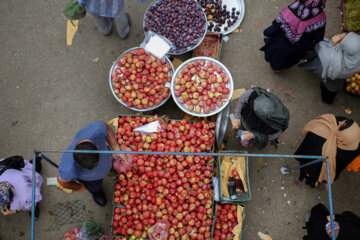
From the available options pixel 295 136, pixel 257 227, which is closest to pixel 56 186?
pixel 257 227

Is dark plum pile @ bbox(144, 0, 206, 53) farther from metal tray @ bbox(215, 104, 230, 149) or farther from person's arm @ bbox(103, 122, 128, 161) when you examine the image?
person's arm @ bbox(103, 122, 128, 161)

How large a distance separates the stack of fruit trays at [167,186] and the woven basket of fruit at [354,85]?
2.50 meters

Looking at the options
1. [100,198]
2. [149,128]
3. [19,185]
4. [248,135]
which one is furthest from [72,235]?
[248,135]

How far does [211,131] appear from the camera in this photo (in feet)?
12.5

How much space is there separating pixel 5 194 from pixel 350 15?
586cm

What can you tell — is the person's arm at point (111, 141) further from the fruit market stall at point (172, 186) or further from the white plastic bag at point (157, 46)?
the white plastic bag at point (157, 46)

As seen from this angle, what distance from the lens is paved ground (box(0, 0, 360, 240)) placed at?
423 cm

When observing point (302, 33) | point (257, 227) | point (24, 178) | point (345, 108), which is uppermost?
point (302, 33)

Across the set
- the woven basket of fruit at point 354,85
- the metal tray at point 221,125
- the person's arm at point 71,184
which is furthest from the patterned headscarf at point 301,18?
the person's arm at point 71,184

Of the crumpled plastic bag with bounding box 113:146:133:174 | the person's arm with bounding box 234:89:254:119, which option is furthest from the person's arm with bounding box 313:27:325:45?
A: the crumpled plastic bag with bounding box 113:146:133:174

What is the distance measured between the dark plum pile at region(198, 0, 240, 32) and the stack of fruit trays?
1.93m

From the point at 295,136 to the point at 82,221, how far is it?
12.1 ft

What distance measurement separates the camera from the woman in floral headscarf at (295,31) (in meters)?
3.32

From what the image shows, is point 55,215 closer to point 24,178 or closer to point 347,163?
point 24,178
